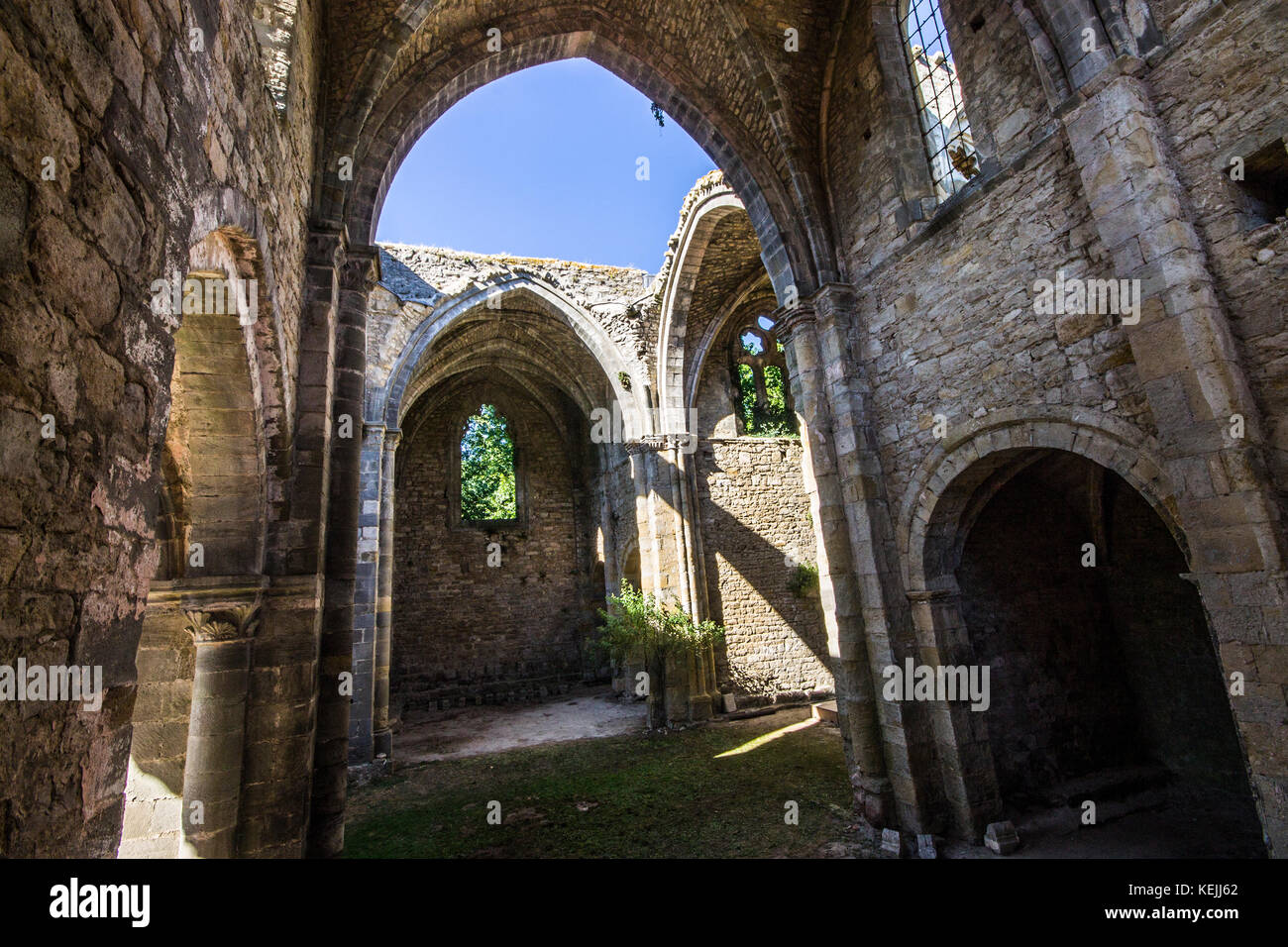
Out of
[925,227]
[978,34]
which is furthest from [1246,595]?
[978,34]

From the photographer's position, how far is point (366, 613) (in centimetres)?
1037

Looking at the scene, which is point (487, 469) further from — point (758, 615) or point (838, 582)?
point (838, 582)

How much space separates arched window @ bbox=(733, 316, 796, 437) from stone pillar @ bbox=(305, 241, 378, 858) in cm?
1025

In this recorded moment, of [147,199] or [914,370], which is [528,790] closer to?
[914,370]

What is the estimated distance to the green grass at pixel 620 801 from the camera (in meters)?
6.00

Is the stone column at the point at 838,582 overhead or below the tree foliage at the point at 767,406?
below

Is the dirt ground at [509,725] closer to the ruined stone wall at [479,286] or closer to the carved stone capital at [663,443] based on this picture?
the carved stone capital at [663,443]

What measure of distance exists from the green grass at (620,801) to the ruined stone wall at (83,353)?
16.9 feet

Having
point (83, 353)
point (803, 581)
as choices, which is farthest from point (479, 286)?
point (83, 353)

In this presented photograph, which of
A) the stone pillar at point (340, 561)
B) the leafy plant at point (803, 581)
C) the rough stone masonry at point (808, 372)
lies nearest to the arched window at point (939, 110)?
the rough stone masonry at point (808, 372)

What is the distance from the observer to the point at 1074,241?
14.8 feet

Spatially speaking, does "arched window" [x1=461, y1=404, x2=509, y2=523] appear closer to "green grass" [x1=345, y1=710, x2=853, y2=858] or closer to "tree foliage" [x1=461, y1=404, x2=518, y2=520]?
"tree foliage" [x1=461, y1=404, x2=518, y2=520]

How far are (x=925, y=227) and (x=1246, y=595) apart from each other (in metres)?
3.95

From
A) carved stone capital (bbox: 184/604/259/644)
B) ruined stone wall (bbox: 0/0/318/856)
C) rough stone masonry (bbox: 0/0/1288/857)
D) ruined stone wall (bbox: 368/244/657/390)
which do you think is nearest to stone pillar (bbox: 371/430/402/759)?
rough stone masonry (bbox: 0/0/1288/857)
